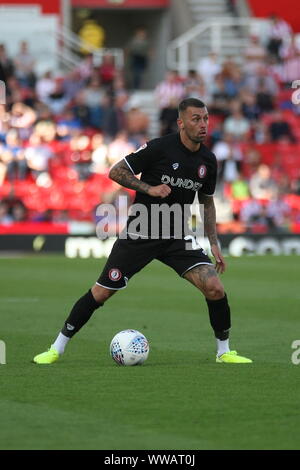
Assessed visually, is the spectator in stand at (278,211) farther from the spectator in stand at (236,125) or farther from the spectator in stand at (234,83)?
the spectator in stand at (234,83)

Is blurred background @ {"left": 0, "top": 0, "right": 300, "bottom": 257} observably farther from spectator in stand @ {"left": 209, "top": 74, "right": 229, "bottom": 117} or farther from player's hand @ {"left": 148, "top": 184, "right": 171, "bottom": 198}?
player's hand @ {"left": 148, "top": 184, "right": 171, "bottom": 198}

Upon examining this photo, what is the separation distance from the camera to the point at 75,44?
35531 mm

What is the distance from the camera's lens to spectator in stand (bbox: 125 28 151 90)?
110 ft

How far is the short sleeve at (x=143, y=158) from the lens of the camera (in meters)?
10.3

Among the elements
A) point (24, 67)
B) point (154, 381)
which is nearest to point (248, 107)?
point (24, 67)

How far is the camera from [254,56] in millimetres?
32594

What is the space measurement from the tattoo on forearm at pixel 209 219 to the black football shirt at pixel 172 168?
21cm

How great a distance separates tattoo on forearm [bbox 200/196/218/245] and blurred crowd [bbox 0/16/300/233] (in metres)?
15.6

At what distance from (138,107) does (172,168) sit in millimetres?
20706

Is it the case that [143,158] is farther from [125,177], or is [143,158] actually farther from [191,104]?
[191,104]

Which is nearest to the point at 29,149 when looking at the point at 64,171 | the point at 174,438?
the point at 64,171

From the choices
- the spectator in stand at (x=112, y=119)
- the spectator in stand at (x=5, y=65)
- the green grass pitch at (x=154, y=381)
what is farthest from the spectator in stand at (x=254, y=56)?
the green grass pitch at (x=154, y=381)

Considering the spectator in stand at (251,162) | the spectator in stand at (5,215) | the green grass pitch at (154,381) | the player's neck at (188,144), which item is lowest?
the green grass pitch at (154,381)

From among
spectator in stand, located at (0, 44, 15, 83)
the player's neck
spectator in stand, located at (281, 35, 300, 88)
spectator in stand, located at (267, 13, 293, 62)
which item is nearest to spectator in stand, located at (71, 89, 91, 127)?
spectator in stand, located at (0, 44, 15, 83)
